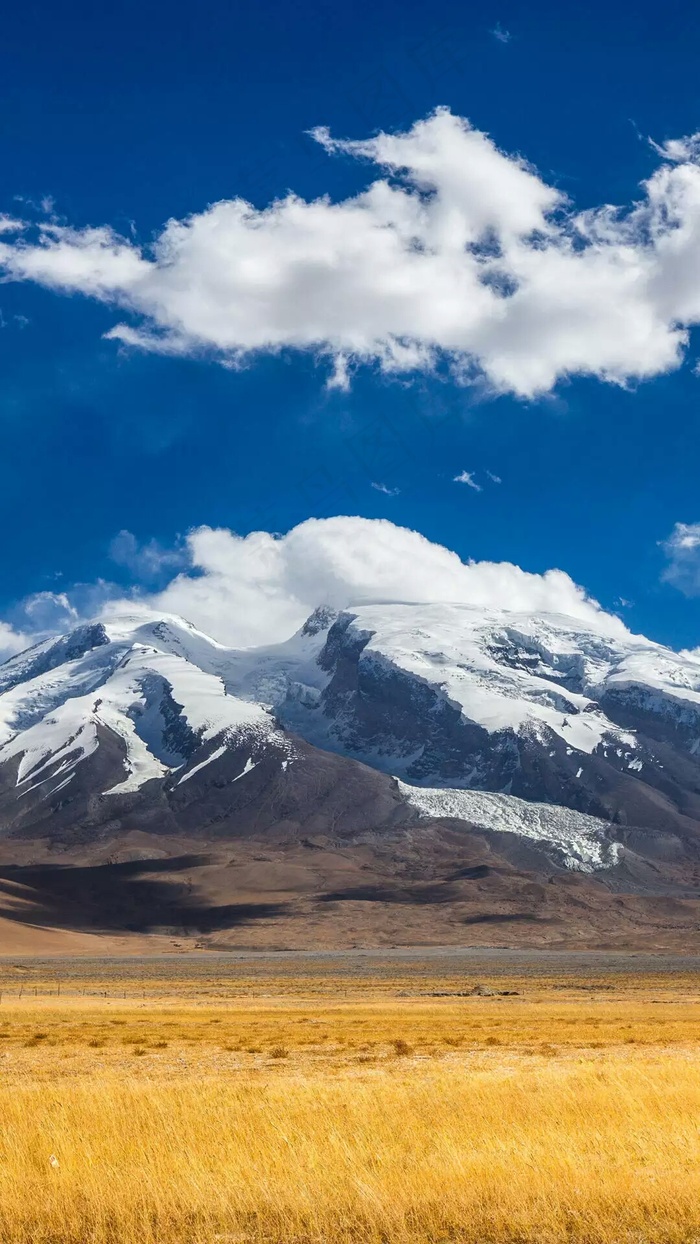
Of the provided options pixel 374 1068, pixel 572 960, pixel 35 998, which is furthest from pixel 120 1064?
pixel 572 960

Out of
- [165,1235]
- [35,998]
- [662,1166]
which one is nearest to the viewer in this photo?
[165,1235]

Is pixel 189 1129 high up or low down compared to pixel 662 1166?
down

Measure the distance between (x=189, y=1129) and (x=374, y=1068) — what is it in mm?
16193

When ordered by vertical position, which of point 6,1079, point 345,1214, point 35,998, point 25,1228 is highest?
point 345,1214

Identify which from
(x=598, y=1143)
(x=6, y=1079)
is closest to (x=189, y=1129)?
(x=598, y=1143)

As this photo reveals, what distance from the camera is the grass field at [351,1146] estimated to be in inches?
484

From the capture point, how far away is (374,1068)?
31.8 m

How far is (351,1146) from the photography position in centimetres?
1611

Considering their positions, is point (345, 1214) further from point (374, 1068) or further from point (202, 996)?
point (202, 996)

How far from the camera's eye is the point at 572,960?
165125 mm

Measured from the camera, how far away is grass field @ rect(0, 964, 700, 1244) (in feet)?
40.3

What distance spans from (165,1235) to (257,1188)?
149 centimetres

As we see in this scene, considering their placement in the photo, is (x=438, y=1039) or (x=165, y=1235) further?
(x=438, y=1039)

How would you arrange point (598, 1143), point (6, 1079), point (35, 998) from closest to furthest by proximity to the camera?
point (598, 1143) < point (6, 1079) < point (35, 998)
